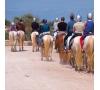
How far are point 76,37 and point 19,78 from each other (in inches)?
94.9

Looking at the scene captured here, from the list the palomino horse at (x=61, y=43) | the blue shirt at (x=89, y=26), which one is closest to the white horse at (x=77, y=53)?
the blue shirt at (x=89, y=26)

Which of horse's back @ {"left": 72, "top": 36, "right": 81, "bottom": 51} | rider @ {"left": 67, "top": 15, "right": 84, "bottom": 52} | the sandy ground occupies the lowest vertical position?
the sandy ground

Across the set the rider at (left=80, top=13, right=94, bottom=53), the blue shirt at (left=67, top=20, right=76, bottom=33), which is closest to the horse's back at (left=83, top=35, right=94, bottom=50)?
the rider at (left=80, top=13, right=94, bottom=53)

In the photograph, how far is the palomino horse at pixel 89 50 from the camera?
456 inches

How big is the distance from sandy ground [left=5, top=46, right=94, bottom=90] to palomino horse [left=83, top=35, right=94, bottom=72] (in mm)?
276

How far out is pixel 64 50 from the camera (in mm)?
14398

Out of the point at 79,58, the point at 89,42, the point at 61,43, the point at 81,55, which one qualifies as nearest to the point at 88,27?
the point at 89,42

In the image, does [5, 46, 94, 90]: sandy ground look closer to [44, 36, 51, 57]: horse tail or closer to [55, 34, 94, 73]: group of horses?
[55, 34, 94, 73]: group of horses

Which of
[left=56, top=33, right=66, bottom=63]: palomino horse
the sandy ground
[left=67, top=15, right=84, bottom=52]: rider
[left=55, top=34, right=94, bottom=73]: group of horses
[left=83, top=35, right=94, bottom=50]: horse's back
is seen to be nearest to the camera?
the sandy ground

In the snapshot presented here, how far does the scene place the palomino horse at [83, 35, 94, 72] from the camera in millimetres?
11585

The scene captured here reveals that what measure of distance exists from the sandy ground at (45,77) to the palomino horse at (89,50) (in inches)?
10.9

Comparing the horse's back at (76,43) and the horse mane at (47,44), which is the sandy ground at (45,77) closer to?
the horse's back at (76,43)

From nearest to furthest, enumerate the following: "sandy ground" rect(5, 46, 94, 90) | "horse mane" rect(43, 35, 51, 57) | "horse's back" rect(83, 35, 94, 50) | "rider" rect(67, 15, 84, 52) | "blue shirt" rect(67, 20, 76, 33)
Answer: "sandy ground" rect(5, 46, 94, 90), "horse's back" rect(83, 35, 94, 50), "rider" rect(67, 15, 84, 52), "blue shirt" rect(67, 20, 76, 33), "horse mane" rect(43, 35, 51, 57)

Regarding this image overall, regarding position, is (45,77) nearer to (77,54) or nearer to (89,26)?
(77,54)
